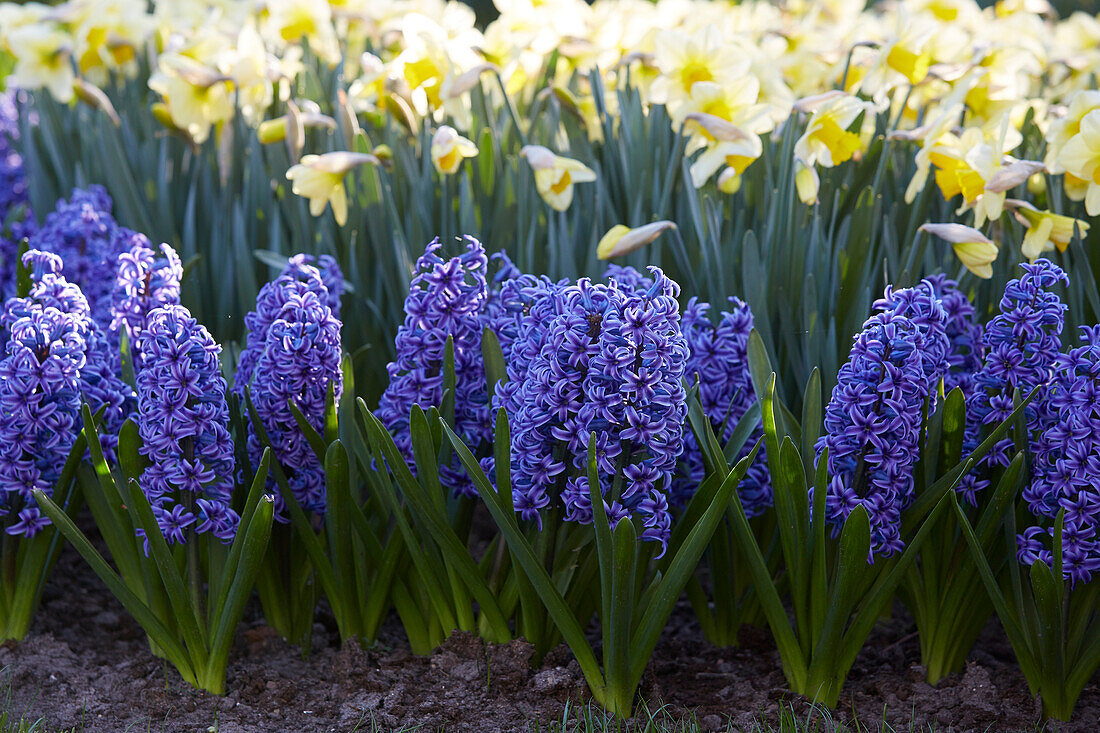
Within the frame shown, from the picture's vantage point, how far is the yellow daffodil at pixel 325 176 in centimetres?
218

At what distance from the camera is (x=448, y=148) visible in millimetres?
2238

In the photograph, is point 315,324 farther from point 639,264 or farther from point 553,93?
point 553,93

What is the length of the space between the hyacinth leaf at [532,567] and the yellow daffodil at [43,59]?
239 cm

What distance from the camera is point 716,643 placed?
185 cm

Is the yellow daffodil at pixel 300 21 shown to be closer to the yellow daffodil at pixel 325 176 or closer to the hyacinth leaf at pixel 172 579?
the yellow daffodil at pixel 325 176

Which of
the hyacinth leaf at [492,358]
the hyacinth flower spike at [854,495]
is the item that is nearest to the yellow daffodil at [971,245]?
the hyacinth flower spike at [854,495]

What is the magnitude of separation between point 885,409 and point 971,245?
57 cm

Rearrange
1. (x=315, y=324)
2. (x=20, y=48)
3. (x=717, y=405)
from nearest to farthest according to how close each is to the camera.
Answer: (x=315, y=324) < (x=717, y=405) < (x=20, y=48)

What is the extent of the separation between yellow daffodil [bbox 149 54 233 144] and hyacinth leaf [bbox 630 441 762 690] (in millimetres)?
1905

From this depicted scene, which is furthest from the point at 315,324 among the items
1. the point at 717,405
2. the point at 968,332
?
the point at 968,332

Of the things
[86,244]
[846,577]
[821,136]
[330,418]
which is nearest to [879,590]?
[846,577]

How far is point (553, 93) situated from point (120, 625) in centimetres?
168

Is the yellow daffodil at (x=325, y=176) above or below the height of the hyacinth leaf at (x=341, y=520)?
above

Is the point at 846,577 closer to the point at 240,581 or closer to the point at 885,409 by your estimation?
the point at 885,409
